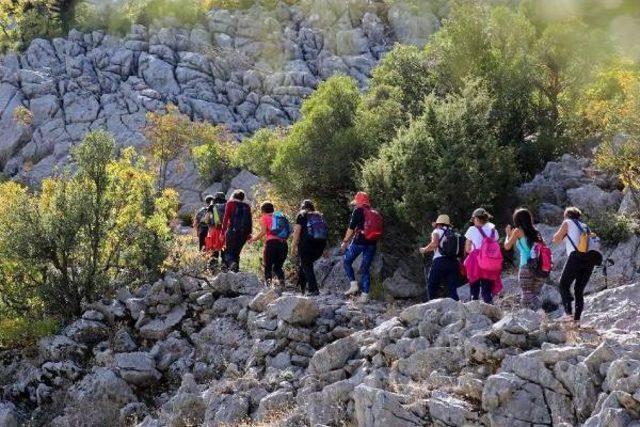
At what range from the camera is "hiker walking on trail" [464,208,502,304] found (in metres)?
12.4

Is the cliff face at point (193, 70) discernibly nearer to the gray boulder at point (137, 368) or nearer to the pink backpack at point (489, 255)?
the gray boulder at point (137, 368)

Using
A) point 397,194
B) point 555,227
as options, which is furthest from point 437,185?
point 555,227

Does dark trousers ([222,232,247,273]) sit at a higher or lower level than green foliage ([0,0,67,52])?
lower

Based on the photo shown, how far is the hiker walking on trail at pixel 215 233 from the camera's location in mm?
17234

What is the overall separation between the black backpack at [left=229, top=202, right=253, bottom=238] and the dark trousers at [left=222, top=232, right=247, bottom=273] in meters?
0.13

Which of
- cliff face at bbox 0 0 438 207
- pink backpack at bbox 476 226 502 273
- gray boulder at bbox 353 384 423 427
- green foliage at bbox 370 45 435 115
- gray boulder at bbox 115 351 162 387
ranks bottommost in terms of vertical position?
gray boulder at bbox 115 351 162 387

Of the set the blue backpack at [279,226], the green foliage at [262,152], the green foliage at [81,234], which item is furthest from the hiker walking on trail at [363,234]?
the green foliage at [262,152]

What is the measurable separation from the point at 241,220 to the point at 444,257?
4873 mm

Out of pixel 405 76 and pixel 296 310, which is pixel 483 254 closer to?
pixel 296 310

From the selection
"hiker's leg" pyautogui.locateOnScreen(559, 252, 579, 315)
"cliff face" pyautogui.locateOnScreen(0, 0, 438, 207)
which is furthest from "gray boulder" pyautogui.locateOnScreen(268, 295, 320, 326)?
"cliff face" pyautogui.locateOnScreen(0, 0, 438, 207)

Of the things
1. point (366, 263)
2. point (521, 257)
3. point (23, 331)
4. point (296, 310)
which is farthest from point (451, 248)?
point (23, 331)

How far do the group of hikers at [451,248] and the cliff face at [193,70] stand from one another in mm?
34978

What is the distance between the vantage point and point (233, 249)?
16219mm

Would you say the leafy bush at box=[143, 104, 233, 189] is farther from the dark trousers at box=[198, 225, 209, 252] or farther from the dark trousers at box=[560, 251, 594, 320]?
the dark trousers at box=[560, 251, 594, 320]
